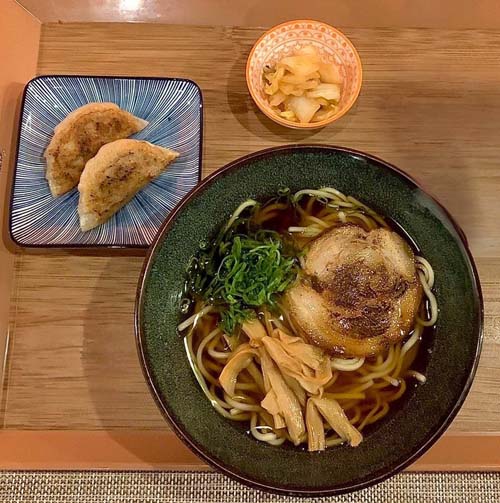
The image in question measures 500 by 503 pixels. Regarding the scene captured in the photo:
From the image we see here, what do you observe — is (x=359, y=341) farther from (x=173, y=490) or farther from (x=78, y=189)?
(x=78, y=189)

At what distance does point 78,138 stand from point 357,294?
0.91m

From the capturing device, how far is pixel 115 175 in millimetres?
1758

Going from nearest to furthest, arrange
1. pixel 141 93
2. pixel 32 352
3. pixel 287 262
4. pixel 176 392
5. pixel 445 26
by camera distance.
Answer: pixel 176 392 → pixel 287 262 → pixel 32 352 → pixel 141 93 → pixel 445 26

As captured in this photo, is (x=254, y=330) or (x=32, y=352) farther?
(x=32, y=352)

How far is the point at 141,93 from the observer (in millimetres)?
1879

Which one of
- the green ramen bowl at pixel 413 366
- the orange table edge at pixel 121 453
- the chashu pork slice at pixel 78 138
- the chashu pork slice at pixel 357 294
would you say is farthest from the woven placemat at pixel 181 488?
the chashu pork slice at pixel 78 138

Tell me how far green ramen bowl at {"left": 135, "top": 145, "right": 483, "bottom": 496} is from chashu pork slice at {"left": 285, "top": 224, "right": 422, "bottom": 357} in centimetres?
8

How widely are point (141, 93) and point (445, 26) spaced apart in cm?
99

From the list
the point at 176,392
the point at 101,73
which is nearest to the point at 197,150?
the point at 101,73

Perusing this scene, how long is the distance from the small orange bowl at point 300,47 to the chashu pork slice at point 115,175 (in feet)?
1.08

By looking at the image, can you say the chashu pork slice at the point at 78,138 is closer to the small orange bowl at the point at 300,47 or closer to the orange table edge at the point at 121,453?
the small orange bowl at the point at 300,47

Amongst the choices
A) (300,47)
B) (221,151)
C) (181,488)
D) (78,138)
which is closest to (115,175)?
(78,138)

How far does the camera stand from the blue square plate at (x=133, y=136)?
173 centimetres

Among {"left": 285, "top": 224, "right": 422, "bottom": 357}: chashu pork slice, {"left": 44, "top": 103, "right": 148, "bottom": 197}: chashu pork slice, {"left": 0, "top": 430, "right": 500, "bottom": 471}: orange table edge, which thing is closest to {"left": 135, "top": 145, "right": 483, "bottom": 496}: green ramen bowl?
{"left": 285, "top": 224, "right": 422, "bottom": 357}: chashu pork slice
